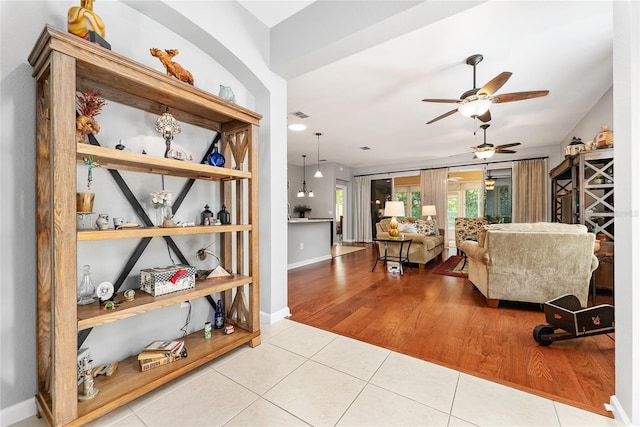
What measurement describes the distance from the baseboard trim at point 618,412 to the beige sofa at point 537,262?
1.40 meters

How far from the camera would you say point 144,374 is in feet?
4.63

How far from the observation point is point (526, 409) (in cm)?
129

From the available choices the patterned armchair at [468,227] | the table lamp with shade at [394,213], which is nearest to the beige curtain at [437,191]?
the patterned armchair at [468,227]

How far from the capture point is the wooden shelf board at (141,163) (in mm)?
1192

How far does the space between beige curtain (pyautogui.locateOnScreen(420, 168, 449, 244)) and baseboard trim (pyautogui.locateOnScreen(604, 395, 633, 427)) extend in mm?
6449

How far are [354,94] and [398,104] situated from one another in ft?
2.51

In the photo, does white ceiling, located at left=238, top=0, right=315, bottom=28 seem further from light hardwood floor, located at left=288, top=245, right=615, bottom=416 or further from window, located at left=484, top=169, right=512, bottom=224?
window, located at left=484, top=169, right=512, bottom=224

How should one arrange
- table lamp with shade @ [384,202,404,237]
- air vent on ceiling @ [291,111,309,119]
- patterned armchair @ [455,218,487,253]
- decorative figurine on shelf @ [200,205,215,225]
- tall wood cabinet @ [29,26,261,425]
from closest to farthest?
tall wood cabinet @ [29,26,261,425], decorative figurine on shelf @ [200,205,215,225], air vent on ceiling @ [291,111,309,119], table lamp with shade @ [384,202,404,237], patterned armchair @ [455,218,487,253]

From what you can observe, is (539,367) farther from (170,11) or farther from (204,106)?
(170,11)

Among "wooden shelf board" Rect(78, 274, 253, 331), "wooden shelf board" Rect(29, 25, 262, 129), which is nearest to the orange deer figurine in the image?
"wooden shelf board" Rect(29, 25, 262, 129)

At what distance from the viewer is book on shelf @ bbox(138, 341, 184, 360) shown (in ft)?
4.88

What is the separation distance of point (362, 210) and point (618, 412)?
7817 mm

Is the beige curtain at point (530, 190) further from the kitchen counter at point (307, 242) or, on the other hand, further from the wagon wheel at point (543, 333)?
the wagon wheel at point (543, 333)

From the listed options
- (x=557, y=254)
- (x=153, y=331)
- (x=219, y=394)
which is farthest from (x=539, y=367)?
(x=153, y=331)
